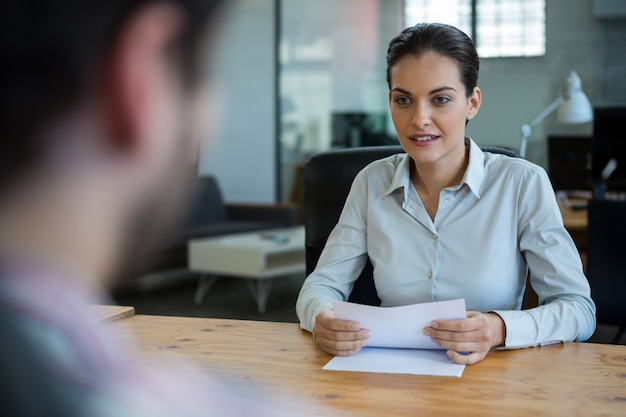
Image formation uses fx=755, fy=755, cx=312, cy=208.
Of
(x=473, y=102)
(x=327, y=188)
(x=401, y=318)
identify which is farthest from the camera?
(x=327, y=188)

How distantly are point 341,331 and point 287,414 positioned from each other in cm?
29

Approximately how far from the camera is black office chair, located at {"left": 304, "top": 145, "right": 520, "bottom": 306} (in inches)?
65.6

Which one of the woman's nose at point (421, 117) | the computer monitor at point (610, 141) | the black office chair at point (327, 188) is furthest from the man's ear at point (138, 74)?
the woman's nose at point (421, 117)

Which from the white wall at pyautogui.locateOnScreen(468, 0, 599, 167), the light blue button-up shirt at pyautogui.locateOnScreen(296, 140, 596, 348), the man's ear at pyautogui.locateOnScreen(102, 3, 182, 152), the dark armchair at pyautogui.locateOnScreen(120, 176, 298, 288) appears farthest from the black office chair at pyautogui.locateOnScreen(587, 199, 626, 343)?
the man's ear at pyautogui.locateOnScreen(102, 3, 182, 152)

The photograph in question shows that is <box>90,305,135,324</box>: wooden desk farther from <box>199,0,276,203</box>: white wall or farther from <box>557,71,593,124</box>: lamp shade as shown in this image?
<box>199,0,276,203</box>: white wall

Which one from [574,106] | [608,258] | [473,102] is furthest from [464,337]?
[574,106]

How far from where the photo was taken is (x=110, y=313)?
140 cm

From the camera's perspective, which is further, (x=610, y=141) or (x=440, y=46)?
(x=610, y=141)

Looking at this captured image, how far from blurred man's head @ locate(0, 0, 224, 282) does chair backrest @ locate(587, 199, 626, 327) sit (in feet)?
11.0

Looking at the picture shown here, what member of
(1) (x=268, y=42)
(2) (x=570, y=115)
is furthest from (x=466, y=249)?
(1) (x=268, y=42)

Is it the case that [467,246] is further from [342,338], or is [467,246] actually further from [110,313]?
[110,313]

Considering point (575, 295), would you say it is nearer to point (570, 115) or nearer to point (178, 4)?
point (570, 115)

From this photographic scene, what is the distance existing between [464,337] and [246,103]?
5.96m

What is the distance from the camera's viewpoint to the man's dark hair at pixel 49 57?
488cm
